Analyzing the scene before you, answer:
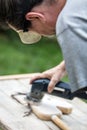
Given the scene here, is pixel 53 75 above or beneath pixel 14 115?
above

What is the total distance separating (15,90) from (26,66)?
241 centimetres

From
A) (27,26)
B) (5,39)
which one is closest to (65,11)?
(27,26)

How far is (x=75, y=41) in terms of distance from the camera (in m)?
1.73

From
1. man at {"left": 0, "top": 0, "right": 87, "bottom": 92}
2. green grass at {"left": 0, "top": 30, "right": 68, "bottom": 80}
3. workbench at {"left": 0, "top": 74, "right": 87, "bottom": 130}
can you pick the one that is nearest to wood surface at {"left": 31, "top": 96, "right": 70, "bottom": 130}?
workbench at {"left": 0, "top": 74, "right": 87, "bottom": 130}

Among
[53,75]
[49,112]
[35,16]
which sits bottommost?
[49,112]

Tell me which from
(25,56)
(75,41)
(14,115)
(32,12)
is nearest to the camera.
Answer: (75,41)

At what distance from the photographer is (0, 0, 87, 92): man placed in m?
1.73

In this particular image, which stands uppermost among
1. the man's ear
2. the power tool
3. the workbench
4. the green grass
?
the man's ear

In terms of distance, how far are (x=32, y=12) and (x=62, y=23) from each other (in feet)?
0.66

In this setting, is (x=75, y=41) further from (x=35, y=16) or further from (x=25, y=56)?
(x=25, y=56)

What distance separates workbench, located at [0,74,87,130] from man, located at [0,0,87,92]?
0.19m

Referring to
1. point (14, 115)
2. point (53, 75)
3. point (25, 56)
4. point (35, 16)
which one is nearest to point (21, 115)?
point (14, 115)

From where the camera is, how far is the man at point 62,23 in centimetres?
173

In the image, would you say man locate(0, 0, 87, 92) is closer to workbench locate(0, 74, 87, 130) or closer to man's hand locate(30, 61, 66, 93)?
man's hand locate(30, 61, 66, 93)
